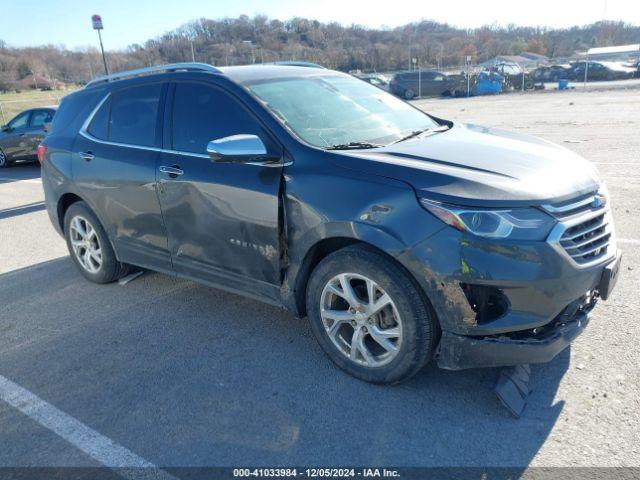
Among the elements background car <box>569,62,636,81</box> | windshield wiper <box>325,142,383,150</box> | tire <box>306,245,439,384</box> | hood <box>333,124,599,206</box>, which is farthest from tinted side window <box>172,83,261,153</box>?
background car <box>569,62,636,81</box>

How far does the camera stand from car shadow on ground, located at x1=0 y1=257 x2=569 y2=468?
268 centimetres

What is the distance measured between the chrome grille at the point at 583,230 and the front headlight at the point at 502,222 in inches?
2.6

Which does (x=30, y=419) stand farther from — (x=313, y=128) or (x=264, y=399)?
(x=313, y=128)

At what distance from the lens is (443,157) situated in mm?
3143

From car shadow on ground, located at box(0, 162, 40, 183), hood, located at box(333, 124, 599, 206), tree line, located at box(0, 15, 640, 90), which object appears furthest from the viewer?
tree line, located at box(0, 15, 640, 90)

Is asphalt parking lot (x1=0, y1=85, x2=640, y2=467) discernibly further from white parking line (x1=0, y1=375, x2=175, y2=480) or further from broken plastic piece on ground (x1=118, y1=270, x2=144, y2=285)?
broken plastic piece on ground (x1=118, y1=270, x2=144, y2=285)

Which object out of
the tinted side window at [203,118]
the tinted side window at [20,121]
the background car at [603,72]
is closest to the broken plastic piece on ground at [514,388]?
the tinted side window at [203,118]

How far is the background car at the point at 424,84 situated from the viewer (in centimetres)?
3603

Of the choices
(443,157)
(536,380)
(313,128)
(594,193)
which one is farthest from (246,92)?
(536,380)

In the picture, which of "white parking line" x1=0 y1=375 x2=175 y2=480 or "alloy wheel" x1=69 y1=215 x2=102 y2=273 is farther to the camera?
"alloy wheel" x1=69 y1=215 x2=102 y2=273

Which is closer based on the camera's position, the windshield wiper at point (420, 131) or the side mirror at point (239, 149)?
the side mirror at point (239, 149)

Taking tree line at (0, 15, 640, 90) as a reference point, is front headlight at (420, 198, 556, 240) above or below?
below

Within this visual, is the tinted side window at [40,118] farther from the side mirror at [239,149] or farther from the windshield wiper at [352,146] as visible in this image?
the windshield wiper at [352,146]

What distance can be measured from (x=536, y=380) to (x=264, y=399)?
1622 mm
